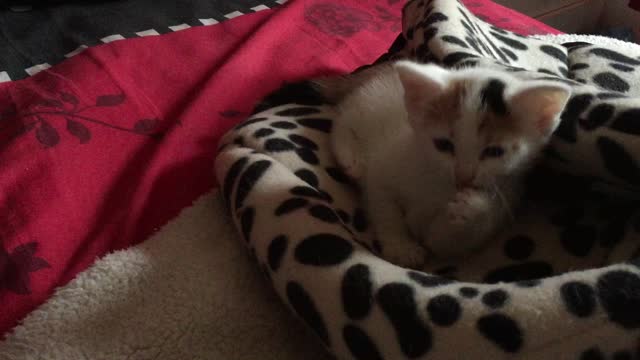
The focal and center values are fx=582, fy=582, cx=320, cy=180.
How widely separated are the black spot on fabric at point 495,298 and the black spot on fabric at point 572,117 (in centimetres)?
29

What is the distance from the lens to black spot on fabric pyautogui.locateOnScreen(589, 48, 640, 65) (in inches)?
43.1

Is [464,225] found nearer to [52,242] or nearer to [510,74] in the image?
[510,74]

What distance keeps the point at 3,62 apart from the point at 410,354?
1.02 metres

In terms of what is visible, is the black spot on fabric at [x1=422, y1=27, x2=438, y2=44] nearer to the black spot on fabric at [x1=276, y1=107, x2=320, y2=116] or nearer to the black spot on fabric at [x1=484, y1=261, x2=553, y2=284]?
the black spot on fabric at [x1=276, y1=107, x2=320, y2=116]

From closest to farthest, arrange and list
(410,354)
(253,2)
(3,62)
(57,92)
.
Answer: (410,354) → (57,92) → (3,62) → (253,2)

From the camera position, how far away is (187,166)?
1.00 m

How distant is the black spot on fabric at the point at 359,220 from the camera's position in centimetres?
88

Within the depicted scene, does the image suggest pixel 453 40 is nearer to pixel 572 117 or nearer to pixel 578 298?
pixel 572 117

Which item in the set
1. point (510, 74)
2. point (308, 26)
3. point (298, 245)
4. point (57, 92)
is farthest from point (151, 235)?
point (308, 26)

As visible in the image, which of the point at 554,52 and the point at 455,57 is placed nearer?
the point at 455,57

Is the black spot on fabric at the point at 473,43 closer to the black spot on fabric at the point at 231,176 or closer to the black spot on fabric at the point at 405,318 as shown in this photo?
the black spot on fabric at the point at 231,176

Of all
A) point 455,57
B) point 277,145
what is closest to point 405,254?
point 277,145

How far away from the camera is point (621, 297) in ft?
1.89

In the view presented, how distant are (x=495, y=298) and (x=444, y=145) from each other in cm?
26
